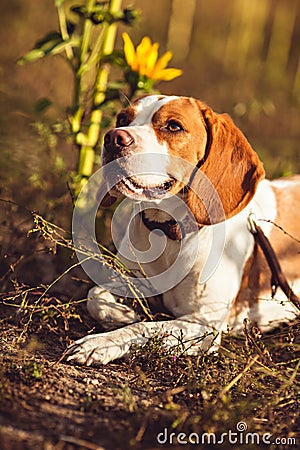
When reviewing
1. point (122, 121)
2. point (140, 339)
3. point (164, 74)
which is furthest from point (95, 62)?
point (140, 339)

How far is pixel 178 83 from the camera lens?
314 inches

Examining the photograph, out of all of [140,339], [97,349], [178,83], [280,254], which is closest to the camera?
[97,349]

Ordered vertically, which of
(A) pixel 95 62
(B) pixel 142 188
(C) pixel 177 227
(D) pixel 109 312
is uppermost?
(A) pixel 95 62

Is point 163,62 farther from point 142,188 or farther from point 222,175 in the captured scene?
point 142,188

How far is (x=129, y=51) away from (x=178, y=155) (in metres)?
0.69

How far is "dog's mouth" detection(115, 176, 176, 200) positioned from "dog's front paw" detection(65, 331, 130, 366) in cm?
51

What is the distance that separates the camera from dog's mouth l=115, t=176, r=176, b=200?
8.01ft

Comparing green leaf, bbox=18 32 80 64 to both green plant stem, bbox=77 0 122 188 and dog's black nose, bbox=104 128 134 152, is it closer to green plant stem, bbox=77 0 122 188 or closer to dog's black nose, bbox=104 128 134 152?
green plant stem, bbox=77 0 122 188

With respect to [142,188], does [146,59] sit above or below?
above

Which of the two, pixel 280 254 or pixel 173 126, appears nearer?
pixel 173 126

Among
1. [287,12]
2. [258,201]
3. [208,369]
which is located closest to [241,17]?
[287,12]

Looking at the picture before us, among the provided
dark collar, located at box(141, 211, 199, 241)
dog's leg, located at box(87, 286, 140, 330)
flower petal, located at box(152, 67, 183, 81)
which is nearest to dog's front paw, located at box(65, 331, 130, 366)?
dog's leg, located at box(87, 286, 140, 330)

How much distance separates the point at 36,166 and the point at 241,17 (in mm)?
7683

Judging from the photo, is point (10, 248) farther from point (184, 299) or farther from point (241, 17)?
point (241, 17)
